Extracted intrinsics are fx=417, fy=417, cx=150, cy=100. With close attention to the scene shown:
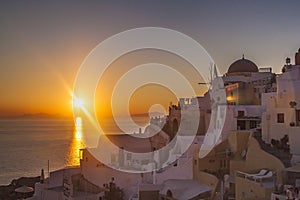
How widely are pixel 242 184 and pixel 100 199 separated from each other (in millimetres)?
11203

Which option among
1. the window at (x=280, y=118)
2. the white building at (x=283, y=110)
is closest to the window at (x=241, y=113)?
the white building at (x=283, y=110)

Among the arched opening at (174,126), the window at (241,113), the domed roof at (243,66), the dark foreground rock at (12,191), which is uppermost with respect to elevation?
the domed roof at (243,66)

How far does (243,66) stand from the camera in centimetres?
3659

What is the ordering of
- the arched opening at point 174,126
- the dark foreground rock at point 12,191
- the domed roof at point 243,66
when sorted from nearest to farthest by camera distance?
1. the arched opening at point 174,126
2. the domed roof at point 243,66
3. the dark foreground rock at point 12,191

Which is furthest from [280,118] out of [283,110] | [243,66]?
[243,66]

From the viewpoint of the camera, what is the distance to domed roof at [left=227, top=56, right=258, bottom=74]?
36438 millimetres

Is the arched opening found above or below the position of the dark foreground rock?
above

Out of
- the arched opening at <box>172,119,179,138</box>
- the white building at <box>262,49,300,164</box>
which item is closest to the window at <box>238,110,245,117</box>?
the white building at <box>262,49,300,164</box>

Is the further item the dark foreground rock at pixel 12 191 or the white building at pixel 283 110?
the dark foreground rock at pixel 12 191

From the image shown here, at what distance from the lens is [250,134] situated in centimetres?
2320

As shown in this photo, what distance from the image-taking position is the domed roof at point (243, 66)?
120 feet

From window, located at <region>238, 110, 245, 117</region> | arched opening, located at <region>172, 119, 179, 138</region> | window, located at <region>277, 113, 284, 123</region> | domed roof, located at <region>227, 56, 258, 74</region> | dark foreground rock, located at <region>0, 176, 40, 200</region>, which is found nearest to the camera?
window, located at <region>277, 113, 284, 123</region>

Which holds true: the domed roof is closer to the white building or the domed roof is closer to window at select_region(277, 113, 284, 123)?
the white building

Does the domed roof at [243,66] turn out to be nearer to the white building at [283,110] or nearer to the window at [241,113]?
the window at [241,113]
